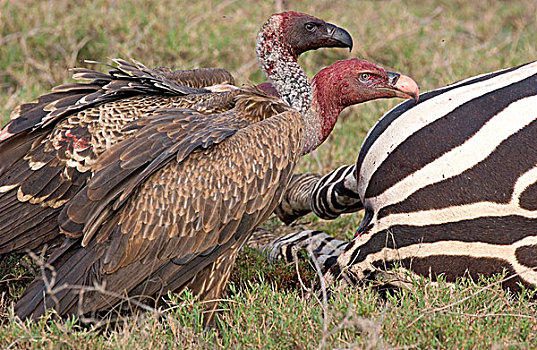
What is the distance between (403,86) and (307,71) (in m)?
3.47

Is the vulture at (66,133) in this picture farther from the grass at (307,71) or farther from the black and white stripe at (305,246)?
the black and white stripe at (305,246)

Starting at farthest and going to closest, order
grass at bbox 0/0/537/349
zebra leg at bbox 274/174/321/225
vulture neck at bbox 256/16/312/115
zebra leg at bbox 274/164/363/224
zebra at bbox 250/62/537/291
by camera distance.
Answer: zebra leg at bbox 274/174/321/225, zebra leg at bbox 274/164/363/224, vulture neck at bbox 256/16/312/115, zebra at bbox 250/62/537/291, grass at bbox 0/0/537/349

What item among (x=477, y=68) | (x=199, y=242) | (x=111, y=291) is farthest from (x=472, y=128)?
(x=477, y=68)

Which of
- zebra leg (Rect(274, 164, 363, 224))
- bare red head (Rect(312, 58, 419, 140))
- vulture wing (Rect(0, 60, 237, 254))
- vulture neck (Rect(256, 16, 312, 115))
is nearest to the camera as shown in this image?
vulture wing (Rect(0, 60, 237, 254))

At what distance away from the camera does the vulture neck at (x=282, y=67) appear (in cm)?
448

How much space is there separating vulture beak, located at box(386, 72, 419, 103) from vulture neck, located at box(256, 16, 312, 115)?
47 cm

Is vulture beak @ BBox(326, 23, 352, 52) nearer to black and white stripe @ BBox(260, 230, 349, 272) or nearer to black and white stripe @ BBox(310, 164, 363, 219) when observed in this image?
black and white stripe @ BBox(310, 164, 363, 219)

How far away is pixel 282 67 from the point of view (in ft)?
15.0

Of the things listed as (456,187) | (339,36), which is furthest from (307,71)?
(456,187)

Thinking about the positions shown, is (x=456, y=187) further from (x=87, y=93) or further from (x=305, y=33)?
(x=87, y=93)

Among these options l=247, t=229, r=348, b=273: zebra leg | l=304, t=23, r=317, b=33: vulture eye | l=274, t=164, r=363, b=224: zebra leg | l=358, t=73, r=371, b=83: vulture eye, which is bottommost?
l=247, t=229, r=348, b=273: zebra leg

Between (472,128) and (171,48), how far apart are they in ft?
13.9

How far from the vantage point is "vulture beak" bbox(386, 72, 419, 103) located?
4.10 metres

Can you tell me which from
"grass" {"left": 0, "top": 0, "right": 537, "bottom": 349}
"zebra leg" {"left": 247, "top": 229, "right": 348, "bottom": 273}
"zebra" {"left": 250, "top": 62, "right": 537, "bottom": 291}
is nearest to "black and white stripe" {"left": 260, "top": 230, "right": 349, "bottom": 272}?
"zebra leg" {"left": 247, "top": 229, "right": 348, "bottom": 273}
